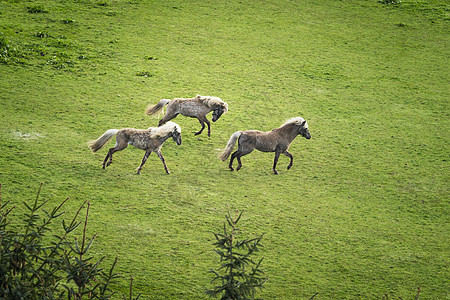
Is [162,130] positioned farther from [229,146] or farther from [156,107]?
[156,107]

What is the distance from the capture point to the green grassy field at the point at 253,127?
7863mm

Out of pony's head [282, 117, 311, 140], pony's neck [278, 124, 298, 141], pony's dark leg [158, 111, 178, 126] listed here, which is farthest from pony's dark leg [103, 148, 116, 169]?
pony's head [282, 117, 311, 140]

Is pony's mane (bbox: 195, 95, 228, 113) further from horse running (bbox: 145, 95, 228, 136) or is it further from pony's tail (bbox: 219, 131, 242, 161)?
pony's tail (bbox: 219, 131, 242, 161)

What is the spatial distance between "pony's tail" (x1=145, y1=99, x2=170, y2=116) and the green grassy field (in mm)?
247

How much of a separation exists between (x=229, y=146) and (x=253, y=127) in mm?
1823

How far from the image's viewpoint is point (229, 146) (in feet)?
33.5

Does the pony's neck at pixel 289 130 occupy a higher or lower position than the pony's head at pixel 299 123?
lower

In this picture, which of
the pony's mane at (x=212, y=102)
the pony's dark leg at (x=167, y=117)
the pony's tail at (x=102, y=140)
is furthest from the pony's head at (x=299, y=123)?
the pony's tail at (x=102, y=140)

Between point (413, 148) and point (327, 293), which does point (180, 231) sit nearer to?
point (327, 293)

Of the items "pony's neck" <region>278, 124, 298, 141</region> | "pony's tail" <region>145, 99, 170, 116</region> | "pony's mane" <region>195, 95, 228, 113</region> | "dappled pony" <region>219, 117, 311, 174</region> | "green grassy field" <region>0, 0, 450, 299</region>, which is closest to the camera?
"green grassy field" <region>0, 0, 450, 299</region>

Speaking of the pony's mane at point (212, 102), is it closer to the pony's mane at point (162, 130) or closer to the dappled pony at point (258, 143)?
the dappled pony at point (258, 143)

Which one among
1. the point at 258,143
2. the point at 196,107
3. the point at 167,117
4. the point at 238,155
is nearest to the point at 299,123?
the point at 258,143

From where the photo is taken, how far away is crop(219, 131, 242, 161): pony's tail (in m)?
10.2

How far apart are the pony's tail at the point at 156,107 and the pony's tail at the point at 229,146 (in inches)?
82.1
